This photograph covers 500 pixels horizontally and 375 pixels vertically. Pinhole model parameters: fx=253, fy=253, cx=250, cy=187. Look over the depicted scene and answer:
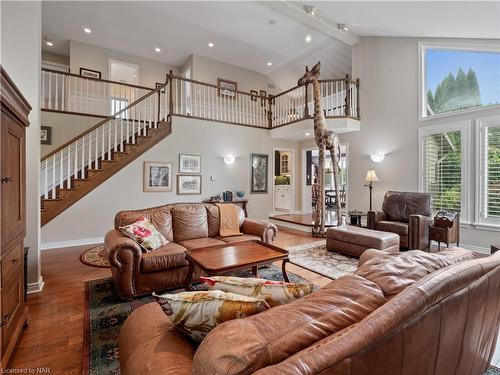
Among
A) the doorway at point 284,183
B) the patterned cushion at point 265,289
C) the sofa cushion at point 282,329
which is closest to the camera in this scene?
the sofa cushion at point 282,329

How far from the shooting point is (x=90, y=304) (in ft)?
8.23

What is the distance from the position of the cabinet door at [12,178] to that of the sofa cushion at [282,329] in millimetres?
1719

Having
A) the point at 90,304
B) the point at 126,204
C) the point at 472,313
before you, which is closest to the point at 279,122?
the point at 126,204

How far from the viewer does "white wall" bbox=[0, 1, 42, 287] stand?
2.61 m

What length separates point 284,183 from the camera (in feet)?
28.6

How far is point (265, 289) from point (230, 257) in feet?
5.20

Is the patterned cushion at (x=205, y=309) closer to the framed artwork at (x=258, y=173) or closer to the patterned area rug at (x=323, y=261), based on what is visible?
the patterned area rug at (x=323, y=261)

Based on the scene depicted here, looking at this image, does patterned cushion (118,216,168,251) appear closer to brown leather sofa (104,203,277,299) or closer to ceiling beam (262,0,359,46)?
brown leather sofa (104,203,277,299)

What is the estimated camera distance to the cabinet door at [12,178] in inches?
63.9

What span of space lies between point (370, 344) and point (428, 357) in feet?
1.38

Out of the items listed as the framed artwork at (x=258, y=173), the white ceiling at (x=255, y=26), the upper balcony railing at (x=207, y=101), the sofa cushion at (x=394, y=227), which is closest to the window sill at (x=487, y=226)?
the sofa cushion at (x=394, y=227)

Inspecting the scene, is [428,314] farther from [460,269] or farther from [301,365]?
[301,365]

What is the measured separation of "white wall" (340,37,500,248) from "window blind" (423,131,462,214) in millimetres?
229

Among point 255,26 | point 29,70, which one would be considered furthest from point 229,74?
point 29,70
